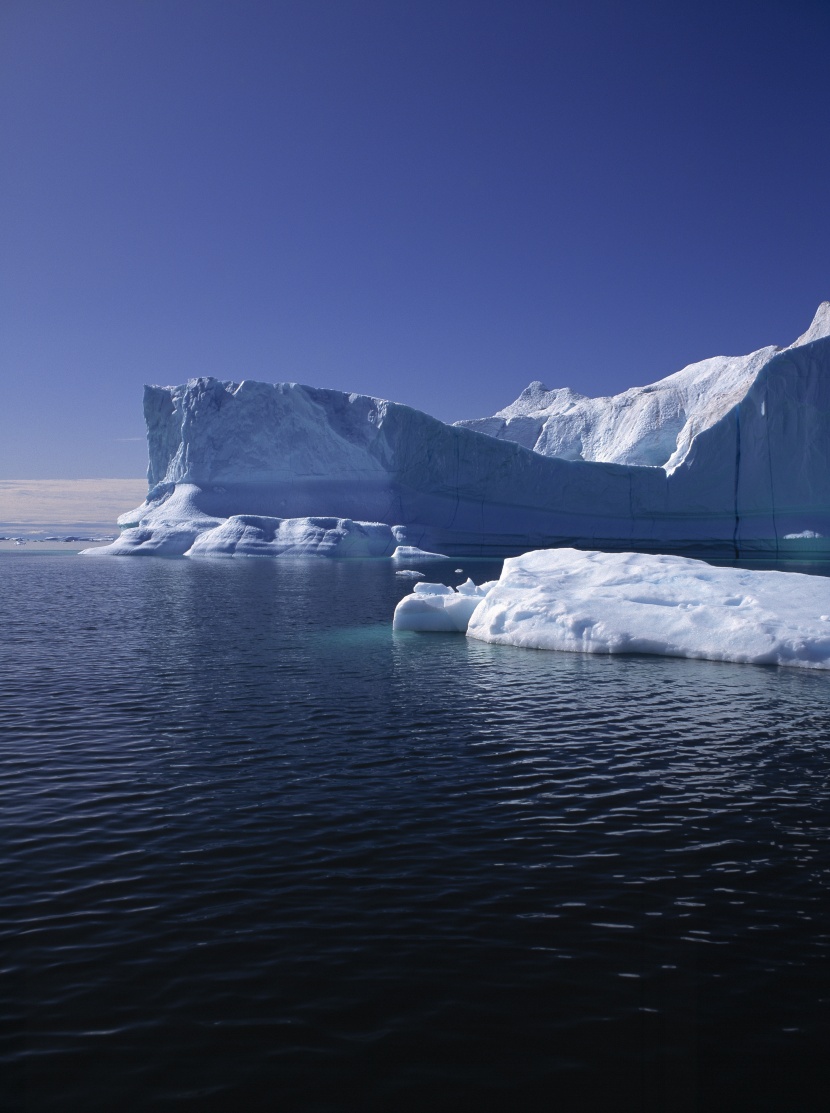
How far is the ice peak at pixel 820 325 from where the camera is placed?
69188 mm

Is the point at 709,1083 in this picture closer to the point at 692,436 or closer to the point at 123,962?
the point at 123,962

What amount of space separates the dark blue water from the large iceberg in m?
49.5

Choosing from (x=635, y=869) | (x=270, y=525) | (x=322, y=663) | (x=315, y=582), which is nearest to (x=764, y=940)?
(x=635, y=869)

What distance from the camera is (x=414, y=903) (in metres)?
5.50

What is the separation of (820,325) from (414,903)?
7794 cm

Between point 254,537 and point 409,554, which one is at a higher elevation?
point 254,537

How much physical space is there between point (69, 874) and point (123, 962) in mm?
1482

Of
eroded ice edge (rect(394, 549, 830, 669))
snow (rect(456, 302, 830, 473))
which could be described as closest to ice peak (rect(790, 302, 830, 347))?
snow (rect(456, 302, 830, 473))

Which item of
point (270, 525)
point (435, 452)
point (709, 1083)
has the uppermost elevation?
point (435, 452)

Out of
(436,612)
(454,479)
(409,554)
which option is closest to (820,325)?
(454,479)

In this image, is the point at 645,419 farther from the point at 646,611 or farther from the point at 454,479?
the point at 646,611

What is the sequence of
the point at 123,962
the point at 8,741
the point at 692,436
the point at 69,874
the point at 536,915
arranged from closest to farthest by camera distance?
1. the point at 123,962
2. the point at 536,915
3. the point at 69,874
4. the point at 8,741
5. the point at 692,436

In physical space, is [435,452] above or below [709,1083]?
above

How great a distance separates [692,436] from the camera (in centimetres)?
6450
